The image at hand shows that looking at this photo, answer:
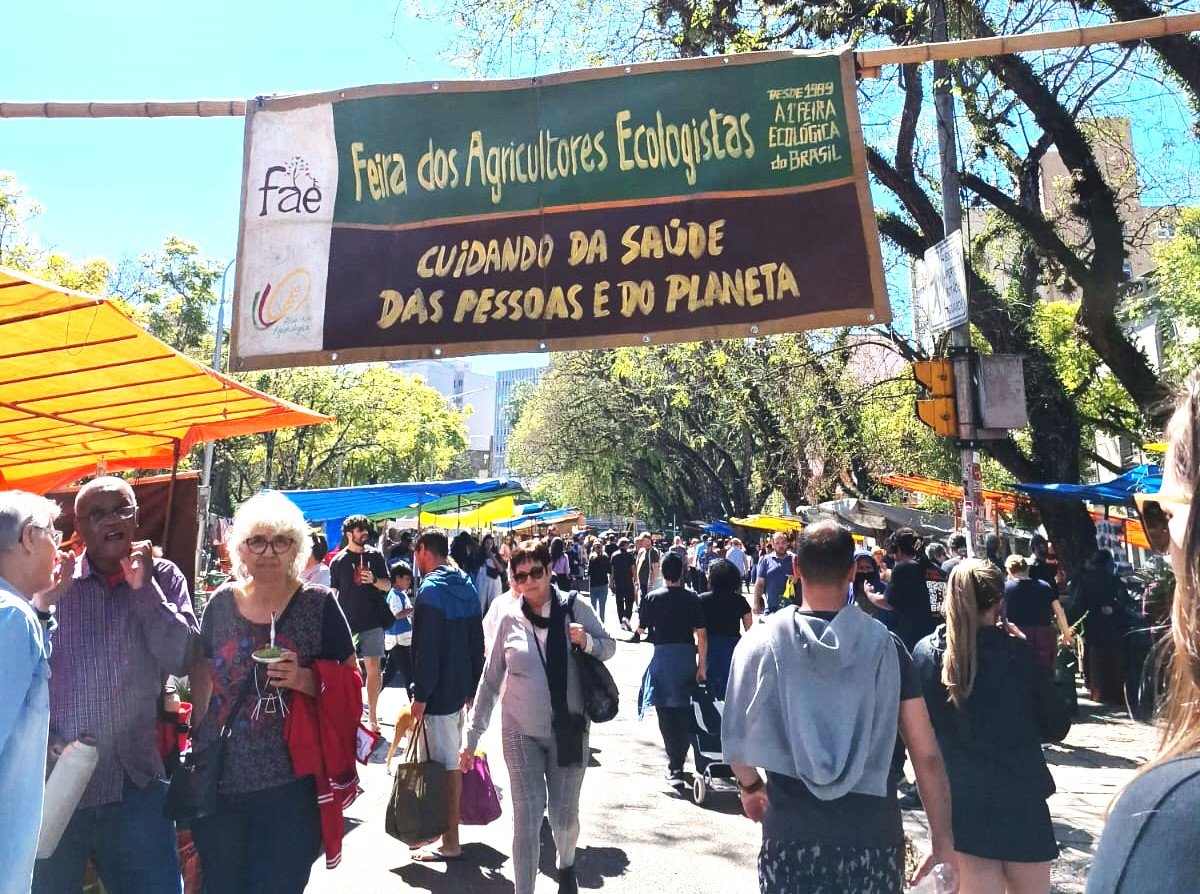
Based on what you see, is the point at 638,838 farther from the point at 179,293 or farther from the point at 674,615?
the point at 179,293

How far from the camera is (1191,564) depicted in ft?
3.77

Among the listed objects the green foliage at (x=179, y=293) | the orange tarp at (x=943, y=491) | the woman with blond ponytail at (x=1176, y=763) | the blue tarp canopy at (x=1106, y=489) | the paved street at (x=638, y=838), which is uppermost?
the green foliage at (x=179, y=293)

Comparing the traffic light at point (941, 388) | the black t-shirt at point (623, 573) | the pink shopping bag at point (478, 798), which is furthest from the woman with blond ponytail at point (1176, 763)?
the black t-shirt at point (623, 573)

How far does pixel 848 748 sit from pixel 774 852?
421 millimetres

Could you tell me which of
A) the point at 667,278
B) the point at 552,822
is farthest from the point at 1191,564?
the point at 552,822

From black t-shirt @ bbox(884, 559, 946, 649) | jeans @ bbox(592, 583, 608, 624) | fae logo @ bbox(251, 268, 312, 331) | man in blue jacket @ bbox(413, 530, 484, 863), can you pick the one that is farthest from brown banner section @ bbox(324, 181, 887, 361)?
jeans @ bbox(592, 583, 608, 624)

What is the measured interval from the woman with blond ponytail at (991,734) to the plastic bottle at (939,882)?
809 mm

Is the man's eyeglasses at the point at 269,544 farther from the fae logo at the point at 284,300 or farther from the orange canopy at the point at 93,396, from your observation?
the orange canopy at the point at 93,396

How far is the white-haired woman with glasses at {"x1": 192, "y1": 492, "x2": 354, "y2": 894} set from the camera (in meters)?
3.16

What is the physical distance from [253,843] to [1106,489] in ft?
38.1

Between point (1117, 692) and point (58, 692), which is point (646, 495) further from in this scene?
point (58, 692)

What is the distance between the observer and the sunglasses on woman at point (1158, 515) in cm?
122

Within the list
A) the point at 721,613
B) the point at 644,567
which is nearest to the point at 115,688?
the point at 721,613

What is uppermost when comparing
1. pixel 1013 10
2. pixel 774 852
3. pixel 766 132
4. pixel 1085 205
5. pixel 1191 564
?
pixel 1013 10
